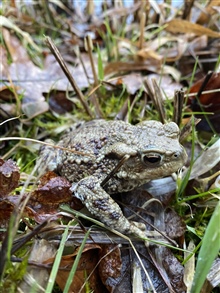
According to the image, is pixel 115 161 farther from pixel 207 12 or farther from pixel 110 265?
pixel 207 12

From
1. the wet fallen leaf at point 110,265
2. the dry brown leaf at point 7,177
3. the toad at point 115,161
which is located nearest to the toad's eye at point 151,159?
the toad at point 115,161

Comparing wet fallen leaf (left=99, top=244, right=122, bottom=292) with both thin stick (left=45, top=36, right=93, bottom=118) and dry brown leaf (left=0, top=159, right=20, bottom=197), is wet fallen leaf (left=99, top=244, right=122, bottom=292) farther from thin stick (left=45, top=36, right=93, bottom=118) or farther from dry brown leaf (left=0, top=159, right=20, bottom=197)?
thin stick (left=45, top=36, right=93, bottom=118)

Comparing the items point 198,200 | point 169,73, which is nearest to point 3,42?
point 169,73

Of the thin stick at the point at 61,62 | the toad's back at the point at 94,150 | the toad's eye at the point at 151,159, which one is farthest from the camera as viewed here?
the thin stick at the point at 61,62

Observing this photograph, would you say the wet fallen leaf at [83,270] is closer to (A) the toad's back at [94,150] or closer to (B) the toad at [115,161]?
(B) the toad at [115,161]

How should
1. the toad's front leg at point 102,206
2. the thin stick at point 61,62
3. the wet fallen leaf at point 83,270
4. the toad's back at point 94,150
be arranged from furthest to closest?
the thin stick at point 61,62, the toad's back at point 94,150, the toad's front leg at point 102,206, the wet fallen leaf at point 83,270

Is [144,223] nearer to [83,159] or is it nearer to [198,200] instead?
[198,200]
